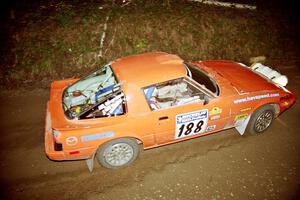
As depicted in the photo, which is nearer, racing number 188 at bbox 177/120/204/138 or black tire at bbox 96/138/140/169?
black tire at bbox 96/138/140/169

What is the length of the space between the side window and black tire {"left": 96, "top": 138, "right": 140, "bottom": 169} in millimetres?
765

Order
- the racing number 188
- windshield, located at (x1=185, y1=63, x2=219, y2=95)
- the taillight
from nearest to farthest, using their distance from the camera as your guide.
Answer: the racing number 188 → windshield, located at (x1=185, y1=63, x2=219, y2=95) → the taillight

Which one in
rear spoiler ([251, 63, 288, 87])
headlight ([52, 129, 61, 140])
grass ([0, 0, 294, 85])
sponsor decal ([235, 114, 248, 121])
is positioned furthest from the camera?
grass ([0, 0, 294, 85])

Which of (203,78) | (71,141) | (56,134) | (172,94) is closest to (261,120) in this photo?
(203,78)

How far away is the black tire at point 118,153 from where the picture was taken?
Result: 13.8 ft

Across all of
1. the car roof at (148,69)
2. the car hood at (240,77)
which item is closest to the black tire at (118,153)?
the car roof at (148,69)

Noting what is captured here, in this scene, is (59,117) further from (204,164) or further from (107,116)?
(204,164)

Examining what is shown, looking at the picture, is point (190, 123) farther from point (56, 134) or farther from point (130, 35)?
point (130, 35)

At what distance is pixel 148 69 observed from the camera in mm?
4363

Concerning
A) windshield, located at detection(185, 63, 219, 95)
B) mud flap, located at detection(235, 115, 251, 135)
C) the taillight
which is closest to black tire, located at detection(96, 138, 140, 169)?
windshield, located at detection(185, 63, 219, 95)

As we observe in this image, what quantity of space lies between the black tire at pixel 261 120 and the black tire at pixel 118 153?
2392 mm

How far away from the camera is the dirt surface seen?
4.14 metres

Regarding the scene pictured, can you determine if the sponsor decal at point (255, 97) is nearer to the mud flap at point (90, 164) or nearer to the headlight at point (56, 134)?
the mud flap at point (90, 164)

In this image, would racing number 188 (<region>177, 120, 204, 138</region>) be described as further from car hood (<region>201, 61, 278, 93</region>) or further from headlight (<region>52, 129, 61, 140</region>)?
headlight (<region>52, 129, 61, 140</region>)
